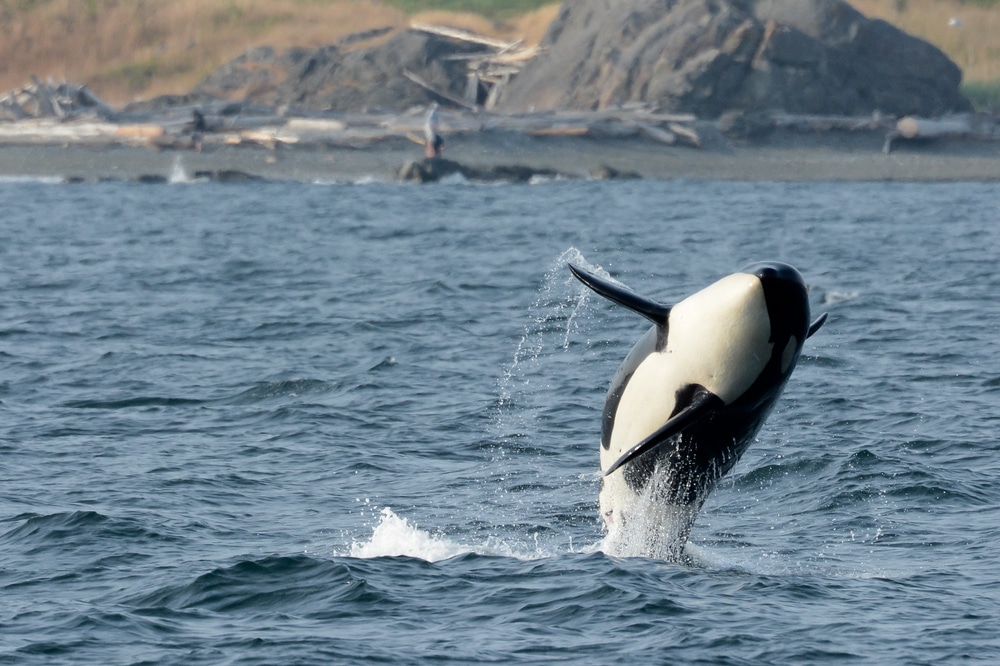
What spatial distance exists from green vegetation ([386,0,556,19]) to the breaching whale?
76.6 m

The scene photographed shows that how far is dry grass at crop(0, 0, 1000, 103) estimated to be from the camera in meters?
82.7

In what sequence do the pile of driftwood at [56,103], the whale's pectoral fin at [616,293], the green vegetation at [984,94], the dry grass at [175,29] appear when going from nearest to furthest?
the whale's pectoral fin at [616,293]
the pile of driftwood at [56,103]
the green vegetation at [984,94]
the dry grass at [175,29]

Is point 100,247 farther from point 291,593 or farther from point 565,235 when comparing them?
point 291,593

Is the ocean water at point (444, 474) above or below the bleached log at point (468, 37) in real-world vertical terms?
below

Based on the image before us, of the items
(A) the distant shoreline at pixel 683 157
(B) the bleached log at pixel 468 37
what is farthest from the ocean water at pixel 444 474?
(B) the bleached log at pixel 468 37

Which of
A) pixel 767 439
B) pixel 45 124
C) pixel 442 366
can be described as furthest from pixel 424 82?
pixel 767 439

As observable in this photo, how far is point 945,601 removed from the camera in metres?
12.1

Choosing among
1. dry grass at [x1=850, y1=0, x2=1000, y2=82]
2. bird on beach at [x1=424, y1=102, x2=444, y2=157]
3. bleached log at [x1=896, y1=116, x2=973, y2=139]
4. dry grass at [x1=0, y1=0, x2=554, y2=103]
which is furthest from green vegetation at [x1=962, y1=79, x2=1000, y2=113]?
bird on beach at [x1=424, y1=102, x2=444, y2=157]

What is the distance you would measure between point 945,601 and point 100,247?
3095cm

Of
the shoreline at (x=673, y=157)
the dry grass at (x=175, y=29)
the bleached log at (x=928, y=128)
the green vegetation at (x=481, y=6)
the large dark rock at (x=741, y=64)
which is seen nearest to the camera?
the shoreline at (x=673, y=157)

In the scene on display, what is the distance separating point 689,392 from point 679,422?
0.41m

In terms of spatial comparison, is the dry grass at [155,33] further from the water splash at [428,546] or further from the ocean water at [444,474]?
the water splash at [428,546]

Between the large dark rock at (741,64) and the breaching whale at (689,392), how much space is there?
54.9m

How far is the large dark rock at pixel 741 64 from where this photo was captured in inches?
2613
